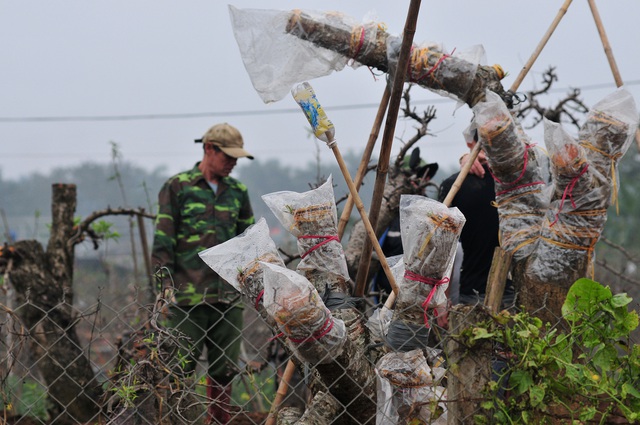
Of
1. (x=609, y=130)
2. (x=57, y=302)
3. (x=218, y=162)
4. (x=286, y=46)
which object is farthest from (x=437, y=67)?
(x=57, y=302)

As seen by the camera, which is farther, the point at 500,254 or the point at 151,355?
the point at 500,254

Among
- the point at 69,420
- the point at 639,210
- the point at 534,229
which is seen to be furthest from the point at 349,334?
the point at 639,210

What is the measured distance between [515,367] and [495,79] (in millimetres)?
1754

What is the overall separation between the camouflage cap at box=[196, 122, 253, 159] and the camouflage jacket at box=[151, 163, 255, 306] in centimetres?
22

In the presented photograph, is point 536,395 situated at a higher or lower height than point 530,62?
lower

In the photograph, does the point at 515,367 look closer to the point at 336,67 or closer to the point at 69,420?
the point at 336,67

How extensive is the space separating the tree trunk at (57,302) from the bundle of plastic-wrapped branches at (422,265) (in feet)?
9.44

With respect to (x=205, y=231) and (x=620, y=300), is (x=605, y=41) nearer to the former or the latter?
(x=620, y=300)

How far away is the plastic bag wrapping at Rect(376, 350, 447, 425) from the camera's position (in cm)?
295

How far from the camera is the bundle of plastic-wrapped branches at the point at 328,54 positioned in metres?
3.82

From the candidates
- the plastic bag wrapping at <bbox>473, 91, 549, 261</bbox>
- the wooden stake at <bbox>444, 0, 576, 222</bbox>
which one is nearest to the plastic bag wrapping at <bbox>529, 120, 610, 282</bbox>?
the plastic bag wrapping at <bbox>473, 91, 549, 261</bbox>

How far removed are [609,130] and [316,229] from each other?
1.47 meters

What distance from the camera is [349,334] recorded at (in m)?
3.09

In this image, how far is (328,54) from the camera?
3.88m
